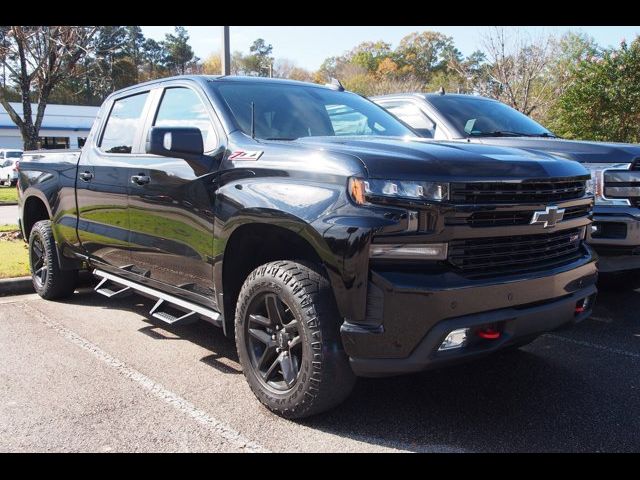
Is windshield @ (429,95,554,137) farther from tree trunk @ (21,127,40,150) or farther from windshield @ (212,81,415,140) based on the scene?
tree trunk @ (21,127,40,150)

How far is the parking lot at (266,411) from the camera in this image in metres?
3.10

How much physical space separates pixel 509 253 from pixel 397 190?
2.28ft

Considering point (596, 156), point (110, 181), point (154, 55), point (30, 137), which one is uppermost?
point (154, 55)

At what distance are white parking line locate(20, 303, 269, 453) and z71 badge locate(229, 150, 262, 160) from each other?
148cm

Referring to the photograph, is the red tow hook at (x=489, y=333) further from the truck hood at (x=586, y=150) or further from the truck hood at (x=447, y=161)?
the truck hood at (x=586, y=150)

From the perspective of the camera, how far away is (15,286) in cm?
655

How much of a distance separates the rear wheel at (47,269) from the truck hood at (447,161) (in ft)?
11.7

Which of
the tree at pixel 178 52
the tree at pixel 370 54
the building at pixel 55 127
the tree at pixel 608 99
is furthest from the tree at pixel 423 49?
the tree at pixel 608 99

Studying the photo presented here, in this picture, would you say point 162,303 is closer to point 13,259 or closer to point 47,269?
point 47,269

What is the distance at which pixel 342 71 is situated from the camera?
200ft

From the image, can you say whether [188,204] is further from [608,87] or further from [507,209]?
[608,87]

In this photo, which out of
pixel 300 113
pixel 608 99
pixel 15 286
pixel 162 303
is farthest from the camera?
pixel 608 99

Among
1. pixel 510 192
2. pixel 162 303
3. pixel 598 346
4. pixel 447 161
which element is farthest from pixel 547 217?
pixel 162 303
